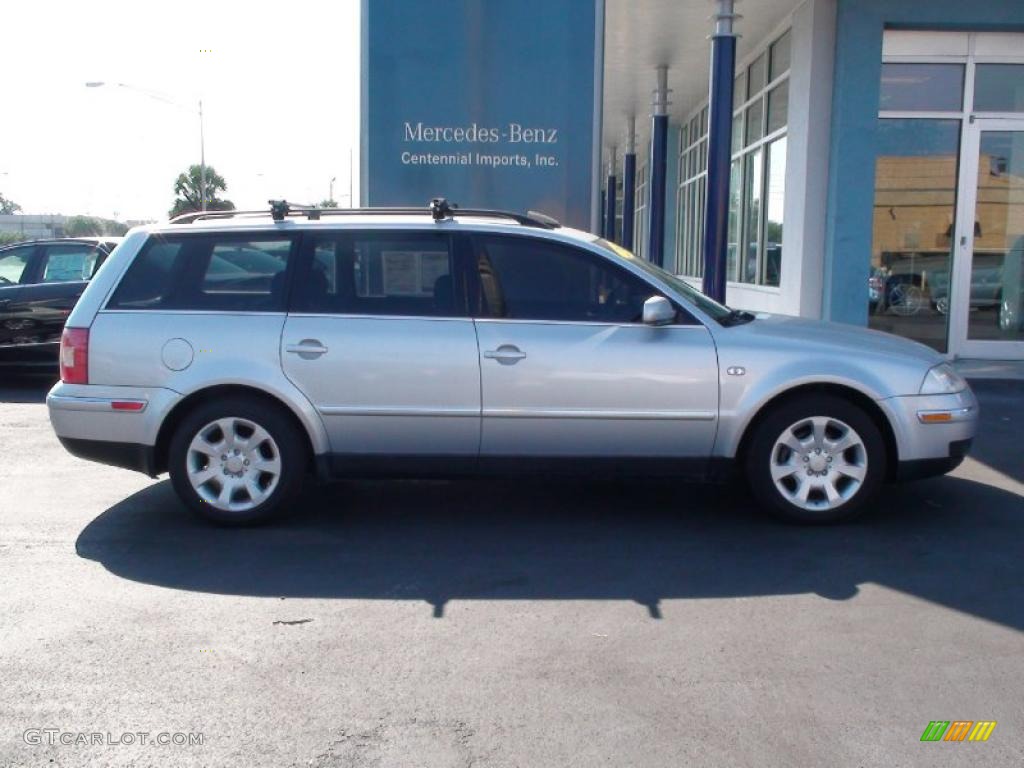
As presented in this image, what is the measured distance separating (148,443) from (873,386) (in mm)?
4078

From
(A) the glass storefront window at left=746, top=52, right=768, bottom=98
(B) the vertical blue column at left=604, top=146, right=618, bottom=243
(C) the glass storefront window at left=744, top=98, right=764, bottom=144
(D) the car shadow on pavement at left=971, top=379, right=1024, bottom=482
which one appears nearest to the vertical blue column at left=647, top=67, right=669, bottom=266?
(A) the glass storefront window at left=746, top=52, right=768, bottom=98

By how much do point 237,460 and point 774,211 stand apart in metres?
10.1

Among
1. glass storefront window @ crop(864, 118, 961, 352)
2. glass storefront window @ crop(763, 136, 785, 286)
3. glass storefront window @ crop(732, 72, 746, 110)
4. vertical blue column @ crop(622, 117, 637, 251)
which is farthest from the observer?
vertical blue column @ crop(622, 117, 637, 251)

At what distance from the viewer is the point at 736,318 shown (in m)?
6.28

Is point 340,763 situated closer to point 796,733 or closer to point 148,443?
point 796,733

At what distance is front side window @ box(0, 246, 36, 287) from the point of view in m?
11.7

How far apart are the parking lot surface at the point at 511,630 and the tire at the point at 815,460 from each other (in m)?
0.17

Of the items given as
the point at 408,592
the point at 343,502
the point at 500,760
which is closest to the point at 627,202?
the point at 343,502

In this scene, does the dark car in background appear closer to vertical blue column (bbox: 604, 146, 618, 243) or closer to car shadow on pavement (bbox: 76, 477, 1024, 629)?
car shadow on pavement (bbox: 76, 477, 1024, 629)

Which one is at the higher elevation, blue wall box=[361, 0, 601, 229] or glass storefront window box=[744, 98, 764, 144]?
glass storefront window box=[744, 98, 764, 144]

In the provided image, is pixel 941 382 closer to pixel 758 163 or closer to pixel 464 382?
pixel 464 382

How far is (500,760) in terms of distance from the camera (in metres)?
3.36

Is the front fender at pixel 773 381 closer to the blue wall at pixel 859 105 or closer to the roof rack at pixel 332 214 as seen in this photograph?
the roof rack at pixel 332 214

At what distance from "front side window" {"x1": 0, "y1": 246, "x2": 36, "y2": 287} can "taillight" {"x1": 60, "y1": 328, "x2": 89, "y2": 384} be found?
6.49 m
